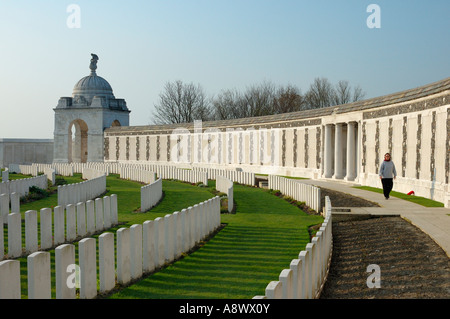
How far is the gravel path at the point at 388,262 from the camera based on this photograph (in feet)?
21.6

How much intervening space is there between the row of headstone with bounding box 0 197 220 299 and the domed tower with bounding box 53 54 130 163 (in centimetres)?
4272

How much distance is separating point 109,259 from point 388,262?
4.01 meters

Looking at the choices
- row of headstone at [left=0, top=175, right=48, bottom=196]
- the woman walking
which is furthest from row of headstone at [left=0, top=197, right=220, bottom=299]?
row of headstone at [left=0, top=175, right=48, bottom=196]

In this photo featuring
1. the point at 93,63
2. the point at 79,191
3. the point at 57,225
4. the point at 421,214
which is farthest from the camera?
the point at 93,63

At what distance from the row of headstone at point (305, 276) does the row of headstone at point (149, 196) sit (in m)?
7.85

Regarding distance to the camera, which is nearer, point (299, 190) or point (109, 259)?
point (109, 259)

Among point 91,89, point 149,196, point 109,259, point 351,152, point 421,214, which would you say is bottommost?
point 421,214

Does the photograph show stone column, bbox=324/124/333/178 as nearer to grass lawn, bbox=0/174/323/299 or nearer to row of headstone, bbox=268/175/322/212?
row of headstone, bbox=268/175/322/212

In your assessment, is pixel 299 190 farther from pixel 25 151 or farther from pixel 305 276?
pixel 25 151

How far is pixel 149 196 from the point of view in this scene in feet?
52.0

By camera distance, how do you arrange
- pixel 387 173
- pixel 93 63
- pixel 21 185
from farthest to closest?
pixel 93 63 → pixel 21 185 → pixel 387 173

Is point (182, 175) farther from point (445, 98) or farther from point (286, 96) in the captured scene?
point (286, 96)

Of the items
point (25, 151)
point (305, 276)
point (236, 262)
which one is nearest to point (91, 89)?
point (25, 151)
